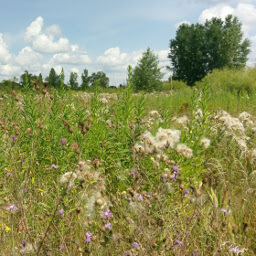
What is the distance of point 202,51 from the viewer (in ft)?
172

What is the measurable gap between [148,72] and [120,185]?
33206 millimetres

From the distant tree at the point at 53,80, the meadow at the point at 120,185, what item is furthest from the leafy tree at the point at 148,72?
the meadow at the point at 120,185

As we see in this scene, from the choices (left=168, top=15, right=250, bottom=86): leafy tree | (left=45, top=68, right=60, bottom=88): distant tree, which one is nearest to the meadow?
(left=45, top=68, right=60, bottom=88): distant tree

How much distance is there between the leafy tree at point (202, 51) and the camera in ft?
168

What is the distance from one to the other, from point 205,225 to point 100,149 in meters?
1.70

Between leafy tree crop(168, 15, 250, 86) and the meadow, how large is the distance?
4827 cm

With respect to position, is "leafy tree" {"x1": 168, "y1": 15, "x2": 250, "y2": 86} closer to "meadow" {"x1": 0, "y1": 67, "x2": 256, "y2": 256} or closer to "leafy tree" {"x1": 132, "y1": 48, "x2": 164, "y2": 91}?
"leafy tree" {"x1": 132, "y1": 48, "x2": 164, "y2": 91}

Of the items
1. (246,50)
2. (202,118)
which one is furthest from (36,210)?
(246,50)

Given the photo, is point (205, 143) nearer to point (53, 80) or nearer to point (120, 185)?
point (120, 185)

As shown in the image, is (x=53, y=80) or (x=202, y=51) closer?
(x=53, y=80)

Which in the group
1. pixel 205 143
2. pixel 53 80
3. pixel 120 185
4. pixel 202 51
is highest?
pixel 202 51

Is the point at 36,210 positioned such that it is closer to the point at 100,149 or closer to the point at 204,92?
the point at 100,149

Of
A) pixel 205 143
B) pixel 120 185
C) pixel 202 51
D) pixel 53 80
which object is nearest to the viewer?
pixel 120 185

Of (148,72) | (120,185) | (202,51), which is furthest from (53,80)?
(120,185)
